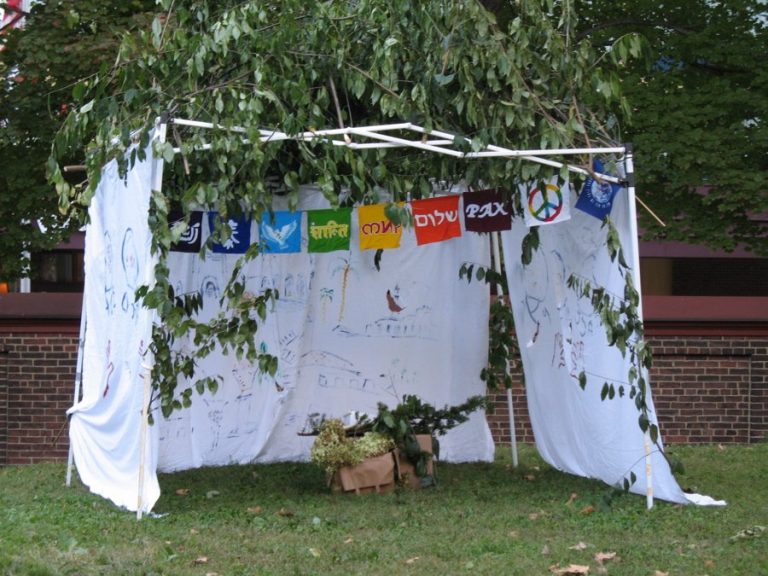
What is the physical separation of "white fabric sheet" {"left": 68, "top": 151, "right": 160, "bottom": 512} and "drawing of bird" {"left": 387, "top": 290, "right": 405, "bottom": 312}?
9.13ft

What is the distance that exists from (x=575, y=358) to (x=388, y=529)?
230cm

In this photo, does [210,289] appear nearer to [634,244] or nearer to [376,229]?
[376,229]

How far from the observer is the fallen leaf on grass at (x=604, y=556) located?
6.80m

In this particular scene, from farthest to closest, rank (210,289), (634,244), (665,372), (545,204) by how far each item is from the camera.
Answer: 1. (665,372)
2. (210,289)
3. (545,204)
4. (634,244)

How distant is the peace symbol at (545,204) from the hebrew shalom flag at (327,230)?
1.63 metres

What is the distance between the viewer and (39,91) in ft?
41.9

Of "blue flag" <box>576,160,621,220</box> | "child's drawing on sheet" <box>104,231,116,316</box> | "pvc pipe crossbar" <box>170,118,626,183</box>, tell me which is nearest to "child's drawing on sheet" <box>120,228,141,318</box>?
"child's drawing on sheet" <box>104,231,116,316</box>

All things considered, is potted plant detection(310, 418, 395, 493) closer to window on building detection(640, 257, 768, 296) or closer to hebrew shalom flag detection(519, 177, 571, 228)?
hebrew shalom flag detection(519, 177, 571, 228)

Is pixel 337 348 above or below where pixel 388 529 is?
above

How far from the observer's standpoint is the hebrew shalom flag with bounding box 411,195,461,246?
8.98 m

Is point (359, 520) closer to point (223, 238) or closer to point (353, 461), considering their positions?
point (353, 461)

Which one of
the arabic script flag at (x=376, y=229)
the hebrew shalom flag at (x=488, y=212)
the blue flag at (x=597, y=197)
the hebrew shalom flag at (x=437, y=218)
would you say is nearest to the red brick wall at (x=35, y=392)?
the arabic script flag at (x=376, y=229)

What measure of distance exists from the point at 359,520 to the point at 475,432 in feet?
10.5

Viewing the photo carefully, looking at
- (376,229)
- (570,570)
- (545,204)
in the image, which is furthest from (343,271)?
(570,570)
